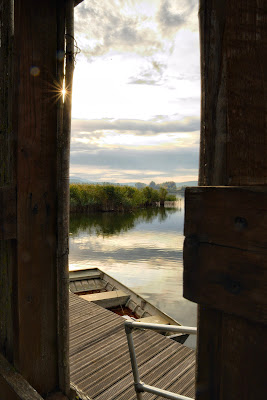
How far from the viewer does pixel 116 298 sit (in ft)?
21.5

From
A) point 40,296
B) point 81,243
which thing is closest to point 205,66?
point 40,296

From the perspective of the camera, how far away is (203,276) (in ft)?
2.68

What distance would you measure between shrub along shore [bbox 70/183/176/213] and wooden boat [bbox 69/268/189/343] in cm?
2003

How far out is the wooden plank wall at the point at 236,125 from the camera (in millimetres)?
791

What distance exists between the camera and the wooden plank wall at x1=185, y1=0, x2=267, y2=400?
0.79 metres

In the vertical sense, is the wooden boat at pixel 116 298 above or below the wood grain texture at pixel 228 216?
below

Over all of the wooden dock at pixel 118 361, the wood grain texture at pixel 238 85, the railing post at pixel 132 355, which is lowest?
the wooden dock at pixel 118 361

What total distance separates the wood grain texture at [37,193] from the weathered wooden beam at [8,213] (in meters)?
0.03

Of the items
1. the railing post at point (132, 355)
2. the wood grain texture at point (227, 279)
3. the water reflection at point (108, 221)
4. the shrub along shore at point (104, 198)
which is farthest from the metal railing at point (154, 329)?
the shrub along shore at point (104, 198)

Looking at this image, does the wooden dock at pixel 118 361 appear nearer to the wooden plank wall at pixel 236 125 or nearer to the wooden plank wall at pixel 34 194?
the wooden plank wall at pixel 34 194

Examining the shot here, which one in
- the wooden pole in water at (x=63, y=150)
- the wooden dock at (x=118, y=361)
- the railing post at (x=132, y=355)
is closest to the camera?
the wooden pole in water at (x=63, y=150)

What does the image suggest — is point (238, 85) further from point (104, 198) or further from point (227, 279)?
point (104, 198)

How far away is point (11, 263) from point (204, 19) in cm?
153

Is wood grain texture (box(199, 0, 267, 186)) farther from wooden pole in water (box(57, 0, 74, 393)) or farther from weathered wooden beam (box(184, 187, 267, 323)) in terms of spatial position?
wooden pole in water (box(57, 0, 74, 393))
